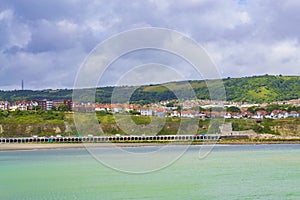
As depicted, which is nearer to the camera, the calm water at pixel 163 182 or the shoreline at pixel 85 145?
the calm water at pixel 163 182

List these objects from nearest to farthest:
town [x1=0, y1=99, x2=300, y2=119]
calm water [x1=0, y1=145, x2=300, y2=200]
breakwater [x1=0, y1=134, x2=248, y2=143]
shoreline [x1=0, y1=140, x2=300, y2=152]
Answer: calm water [x1=0, y1=145, x2=300, y2=200] < shoreline [x1=0, y1=140, x2=300, y2=152] < breakwater [x1=0, y1=134, x2=248, y2=143] < town [x1=0, y1=99, x2=300, y2=119]

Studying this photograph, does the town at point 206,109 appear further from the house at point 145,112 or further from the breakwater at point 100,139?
the breakwater at point 100,139

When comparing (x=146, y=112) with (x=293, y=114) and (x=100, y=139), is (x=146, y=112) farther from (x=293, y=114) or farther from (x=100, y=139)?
(x=293, y=114)

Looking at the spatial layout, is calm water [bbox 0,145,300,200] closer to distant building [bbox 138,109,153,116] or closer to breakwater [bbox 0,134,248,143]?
breakwater [bbox 0,134,248,143]

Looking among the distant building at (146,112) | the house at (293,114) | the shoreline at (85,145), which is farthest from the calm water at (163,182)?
the house at (293,114)

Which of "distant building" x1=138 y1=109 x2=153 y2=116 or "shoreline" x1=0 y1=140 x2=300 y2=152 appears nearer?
"shoreline" x1=0 y1=140 x2=300 y2=152

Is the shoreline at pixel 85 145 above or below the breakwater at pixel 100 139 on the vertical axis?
below

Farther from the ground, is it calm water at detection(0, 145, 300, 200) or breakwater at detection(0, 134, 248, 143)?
breakwater at detection(0, 134, 248, 143)

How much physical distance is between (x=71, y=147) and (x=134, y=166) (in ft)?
125

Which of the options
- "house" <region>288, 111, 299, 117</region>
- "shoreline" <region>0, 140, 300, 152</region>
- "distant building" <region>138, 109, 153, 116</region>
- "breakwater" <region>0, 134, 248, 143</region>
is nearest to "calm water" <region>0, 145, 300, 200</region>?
"shoreline" <region>0, 140, 300, 152</region>

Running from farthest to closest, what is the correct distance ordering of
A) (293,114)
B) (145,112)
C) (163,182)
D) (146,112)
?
(293,114), (146,112), (145,112), (163,182)

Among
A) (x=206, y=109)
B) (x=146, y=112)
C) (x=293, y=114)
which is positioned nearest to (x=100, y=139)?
(x=146, y=112)

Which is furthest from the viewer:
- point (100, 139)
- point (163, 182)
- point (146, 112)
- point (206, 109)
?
point (206, 109)

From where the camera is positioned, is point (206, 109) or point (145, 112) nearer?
point (145, 112)
